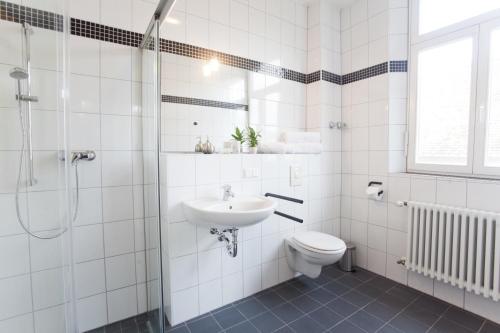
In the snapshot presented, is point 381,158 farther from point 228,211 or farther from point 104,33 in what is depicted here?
point 104,33

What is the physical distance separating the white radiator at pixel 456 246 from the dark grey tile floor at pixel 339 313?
0.76ft

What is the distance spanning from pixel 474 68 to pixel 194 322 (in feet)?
9.05

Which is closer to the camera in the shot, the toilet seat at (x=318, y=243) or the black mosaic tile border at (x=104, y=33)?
the black mosaic tile border at (x=104, y=33)

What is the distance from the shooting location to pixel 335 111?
262 cm

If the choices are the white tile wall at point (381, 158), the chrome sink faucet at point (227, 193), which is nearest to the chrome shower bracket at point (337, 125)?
the white tile wall at point (381, 158)

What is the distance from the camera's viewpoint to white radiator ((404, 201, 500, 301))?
1.58 metres

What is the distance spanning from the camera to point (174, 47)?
1.83m

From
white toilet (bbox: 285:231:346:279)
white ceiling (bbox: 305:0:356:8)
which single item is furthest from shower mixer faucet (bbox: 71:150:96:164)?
white ceiling (bbox: 305:0:356:8)

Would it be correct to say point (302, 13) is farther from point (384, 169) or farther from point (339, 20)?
point (384, 169)

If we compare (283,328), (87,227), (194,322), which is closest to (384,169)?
(283,328)

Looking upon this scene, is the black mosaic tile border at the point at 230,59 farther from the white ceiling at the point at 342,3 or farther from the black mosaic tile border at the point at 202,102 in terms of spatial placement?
the white ceiling at the point at 342,3

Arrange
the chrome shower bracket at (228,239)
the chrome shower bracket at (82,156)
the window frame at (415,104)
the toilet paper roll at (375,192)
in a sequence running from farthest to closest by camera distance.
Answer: the toilet paper roll at (375,192) → the window frame at (415,104) → the chrome shower bracket at (228,239) → the chrome shower bracket at (82,156)

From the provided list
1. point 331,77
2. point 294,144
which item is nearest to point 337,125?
point 331,77

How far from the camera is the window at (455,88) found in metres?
1.74
